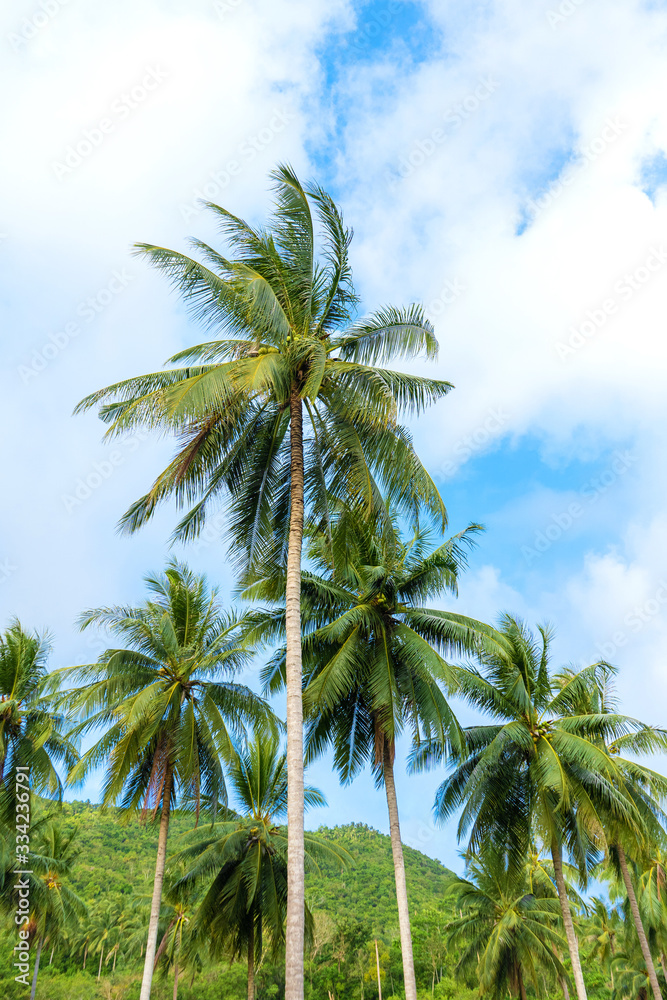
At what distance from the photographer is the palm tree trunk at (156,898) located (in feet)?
56.3

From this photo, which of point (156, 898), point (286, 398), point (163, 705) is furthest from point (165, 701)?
point (286, 398)

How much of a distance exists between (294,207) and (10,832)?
20.4 m

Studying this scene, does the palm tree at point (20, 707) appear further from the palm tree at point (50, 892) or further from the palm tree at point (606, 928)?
the palm tree at point (606, 928)

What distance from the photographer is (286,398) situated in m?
13.6

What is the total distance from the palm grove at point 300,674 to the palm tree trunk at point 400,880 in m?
0.06

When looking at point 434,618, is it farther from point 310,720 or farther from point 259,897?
point 259,897

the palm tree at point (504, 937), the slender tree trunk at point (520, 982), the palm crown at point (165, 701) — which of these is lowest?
the slender tree trunk at point (520, 982)

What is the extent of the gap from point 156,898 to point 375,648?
327 inches

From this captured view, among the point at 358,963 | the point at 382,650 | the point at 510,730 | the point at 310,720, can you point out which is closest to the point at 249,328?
the point at 382,650

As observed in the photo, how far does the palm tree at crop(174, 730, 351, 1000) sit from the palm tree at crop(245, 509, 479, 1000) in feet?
12.0

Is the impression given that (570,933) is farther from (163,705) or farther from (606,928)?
(606,928)

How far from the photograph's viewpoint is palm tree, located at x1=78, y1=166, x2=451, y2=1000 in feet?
43.0

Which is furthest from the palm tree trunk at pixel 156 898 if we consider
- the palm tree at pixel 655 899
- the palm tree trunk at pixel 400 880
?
the palm tree at pixel 655 899

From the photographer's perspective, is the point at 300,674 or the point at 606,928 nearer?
the point at 300,674
